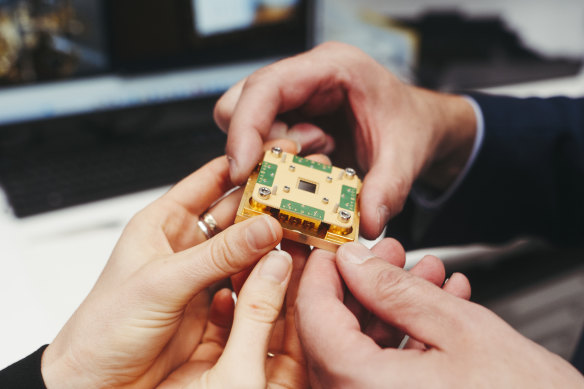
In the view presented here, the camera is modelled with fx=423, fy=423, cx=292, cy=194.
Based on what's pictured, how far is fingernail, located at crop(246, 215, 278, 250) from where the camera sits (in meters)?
0.53

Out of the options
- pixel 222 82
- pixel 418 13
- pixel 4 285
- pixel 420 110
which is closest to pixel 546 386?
pixel 420 110

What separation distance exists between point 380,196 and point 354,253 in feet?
0.41

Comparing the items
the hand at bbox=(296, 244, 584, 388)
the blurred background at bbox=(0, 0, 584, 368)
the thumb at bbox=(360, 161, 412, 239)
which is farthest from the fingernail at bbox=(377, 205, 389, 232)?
the blurred background at bbox=(0, 0, 584, 368)

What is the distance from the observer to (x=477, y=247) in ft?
3.39

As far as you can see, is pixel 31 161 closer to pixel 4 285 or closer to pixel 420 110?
pixel 4 285

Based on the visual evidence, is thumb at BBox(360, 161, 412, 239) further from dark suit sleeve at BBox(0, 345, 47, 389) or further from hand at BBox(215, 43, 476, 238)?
dark suit sleeve at BBox(0, 345, 47, 389)

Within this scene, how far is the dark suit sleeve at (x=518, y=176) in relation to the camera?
1.02m

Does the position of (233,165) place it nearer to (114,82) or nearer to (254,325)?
(254,325)

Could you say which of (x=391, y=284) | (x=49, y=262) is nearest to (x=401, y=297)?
(x=391, y=284)

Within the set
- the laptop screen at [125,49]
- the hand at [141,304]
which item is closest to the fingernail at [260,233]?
the hand at [141,304]

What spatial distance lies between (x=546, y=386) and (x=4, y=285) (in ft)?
2.86

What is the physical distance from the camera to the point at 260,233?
1.75 feet

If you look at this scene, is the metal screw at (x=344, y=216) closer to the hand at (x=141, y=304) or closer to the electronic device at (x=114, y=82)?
the hand at (x=141, y=304)

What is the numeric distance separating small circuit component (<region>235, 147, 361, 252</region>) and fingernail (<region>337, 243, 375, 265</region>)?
28 mm
